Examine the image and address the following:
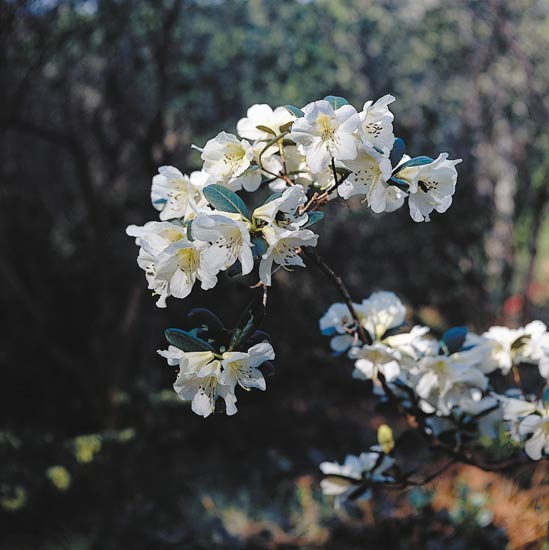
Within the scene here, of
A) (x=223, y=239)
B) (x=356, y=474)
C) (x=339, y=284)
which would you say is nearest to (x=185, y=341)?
(x=223, y=239)

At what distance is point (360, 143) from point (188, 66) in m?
3.48

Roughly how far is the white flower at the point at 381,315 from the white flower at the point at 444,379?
0.09 metres

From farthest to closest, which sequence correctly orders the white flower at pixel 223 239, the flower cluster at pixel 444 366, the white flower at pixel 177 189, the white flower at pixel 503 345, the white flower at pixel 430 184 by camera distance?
1. the white flower at pixel 503 345
2. the flower cluster at pixel 444 366
3. the white flower at pixel 177 189
4. the white flower at pixel 430 184
5. the white flower at pixel 223 239

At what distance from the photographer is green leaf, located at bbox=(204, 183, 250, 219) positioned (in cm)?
82

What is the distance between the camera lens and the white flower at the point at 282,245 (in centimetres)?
79

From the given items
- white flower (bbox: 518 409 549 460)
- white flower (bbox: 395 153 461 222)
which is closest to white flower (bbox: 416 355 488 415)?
white flower (bbox: 518 409 549 460)

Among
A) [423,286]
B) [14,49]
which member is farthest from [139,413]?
[423,286]

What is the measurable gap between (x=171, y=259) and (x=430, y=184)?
424 millimetres

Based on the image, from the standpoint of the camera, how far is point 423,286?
5.24 m

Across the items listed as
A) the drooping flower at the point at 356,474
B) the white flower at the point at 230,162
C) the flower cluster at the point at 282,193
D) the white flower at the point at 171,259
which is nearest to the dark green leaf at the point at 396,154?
the flower cluster at the point at 282,193

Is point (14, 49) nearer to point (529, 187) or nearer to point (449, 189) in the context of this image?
point (449, 189)

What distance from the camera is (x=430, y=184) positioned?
35.0 inches

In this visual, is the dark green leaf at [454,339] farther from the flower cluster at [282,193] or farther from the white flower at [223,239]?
the white flower at [223,239]

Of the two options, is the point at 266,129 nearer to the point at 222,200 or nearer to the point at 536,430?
the point at 222,200
